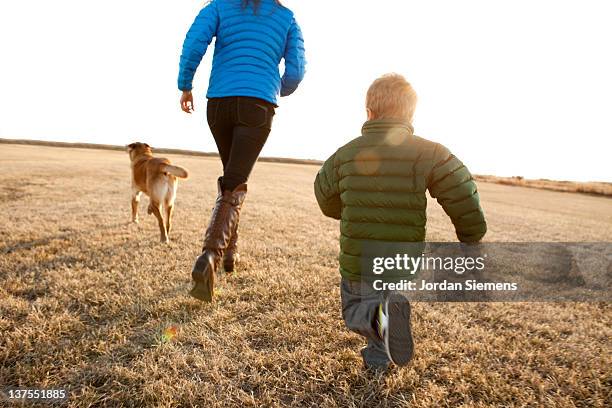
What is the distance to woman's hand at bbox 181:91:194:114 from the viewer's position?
303cm

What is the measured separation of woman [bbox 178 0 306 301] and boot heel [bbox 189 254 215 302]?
107mm

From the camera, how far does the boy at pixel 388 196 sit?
1997 millimetres

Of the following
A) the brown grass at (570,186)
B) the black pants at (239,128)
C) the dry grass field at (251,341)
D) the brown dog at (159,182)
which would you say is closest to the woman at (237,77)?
the black pants at (239,128)

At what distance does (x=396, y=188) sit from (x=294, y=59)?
5.50 ft

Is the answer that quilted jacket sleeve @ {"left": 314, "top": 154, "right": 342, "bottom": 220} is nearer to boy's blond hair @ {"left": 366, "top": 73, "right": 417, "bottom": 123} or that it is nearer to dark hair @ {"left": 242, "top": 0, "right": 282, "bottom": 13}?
boy's blond hair @ {"left": 366, "top": 73, "right": 417, "bottom": 123}

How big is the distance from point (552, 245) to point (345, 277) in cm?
621

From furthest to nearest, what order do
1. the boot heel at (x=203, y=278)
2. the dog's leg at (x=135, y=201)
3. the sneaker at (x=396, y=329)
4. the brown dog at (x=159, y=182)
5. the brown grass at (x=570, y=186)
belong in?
the brown grass at (x=570, y=186)
the dog's leg at (x=135, y=201)
the brown dog at (x=159, y=182)
the boot heel at (x=203, y=278)
the sneaker at (x=396, y=329)

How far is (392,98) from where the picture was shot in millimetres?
2166

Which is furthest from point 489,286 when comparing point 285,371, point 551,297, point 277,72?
point 277,72

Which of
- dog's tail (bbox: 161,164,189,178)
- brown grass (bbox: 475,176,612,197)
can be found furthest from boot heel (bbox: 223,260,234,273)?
brown grass (bbox: 475,176,612,197)

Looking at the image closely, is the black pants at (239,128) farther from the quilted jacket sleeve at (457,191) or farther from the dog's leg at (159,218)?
the dog's leg at (159,218)

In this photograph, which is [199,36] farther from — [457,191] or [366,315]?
[366,315]

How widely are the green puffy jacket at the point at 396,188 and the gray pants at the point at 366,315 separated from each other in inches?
3.8

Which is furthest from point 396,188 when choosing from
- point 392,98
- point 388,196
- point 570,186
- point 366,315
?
point 570,186
